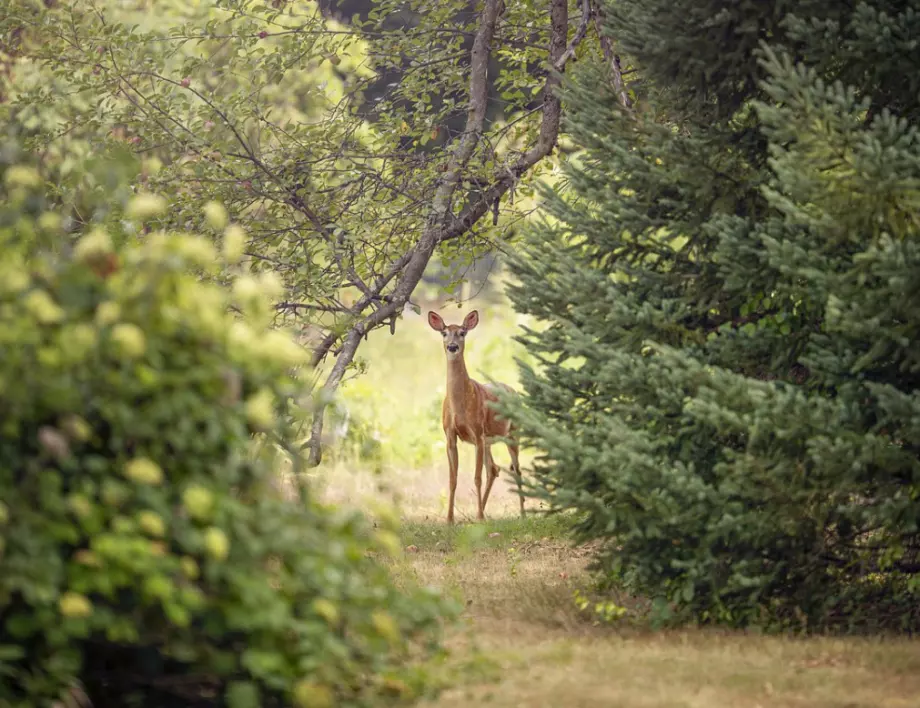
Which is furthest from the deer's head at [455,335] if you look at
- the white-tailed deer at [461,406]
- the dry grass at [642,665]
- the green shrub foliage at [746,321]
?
the dry grass at [642,665]

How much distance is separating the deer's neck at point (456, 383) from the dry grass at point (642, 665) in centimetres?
444

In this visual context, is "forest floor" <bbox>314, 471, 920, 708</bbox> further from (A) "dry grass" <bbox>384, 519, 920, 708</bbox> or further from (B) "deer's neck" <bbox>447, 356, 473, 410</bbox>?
(B) "deer's neck" <bbox>447, 356, 473, 410</bbox>

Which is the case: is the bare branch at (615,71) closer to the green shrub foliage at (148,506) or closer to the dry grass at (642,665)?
the dry grass at (642,665)

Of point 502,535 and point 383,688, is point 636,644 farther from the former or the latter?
point 502,535

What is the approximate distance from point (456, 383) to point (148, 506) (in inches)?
326

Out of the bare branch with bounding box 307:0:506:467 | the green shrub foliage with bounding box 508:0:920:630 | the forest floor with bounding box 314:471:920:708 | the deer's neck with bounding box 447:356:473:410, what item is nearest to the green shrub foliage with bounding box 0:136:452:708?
the forest floor with bounding box 314:471:920:708

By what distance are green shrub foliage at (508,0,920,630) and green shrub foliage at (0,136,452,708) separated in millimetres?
2527

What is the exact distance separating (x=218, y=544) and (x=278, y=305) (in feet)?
20.7

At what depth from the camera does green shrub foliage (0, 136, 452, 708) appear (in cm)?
397

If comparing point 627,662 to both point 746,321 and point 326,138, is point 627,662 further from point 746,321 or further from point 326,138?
point 326,138

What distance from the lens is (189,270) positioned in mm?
9703

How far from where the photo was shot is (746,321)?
285 inches

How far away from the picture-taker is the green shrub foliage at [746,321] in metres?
5.95

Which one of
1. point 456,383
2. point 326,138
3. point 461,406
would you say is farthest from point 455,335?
point 326,138
